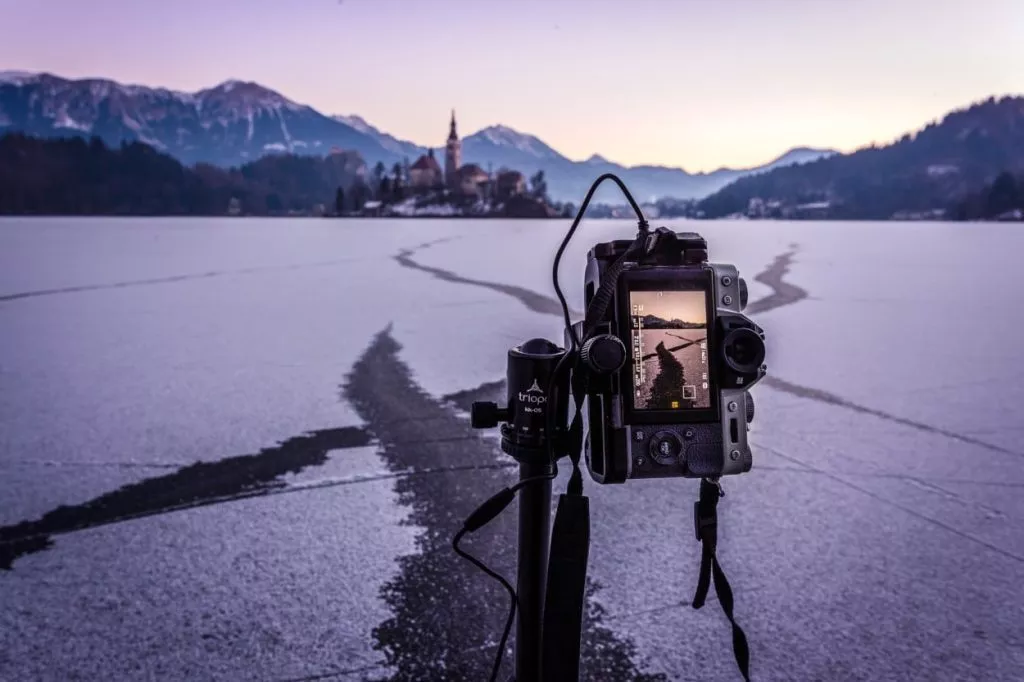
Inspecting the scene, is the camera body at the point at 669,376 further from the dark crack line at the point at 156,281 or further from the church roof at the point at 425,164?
the church roof at the point at 425,164

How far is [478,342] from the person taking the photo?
684cm

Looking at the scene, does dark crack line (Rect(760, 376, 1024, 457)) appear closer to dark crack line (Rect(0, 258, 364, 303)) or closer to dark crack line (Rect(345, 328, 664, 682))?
dark crack line (Rect(345, 328, 664, 682))

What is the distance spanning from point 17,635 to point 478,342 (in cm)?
501

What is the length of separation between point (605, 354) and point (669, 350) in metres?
0.17

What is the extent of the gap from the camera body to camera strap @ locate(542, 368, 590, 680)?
0.23ft

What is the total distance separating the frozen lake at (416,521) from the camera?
2037mm

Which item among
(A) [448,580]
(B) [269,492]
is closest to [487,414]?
(A) [448,580]

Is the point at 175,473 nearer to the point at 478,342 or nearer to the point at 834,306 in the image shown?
the point at 478,342

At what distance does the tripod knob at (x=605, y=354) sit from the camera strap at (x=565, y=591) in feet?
0.31

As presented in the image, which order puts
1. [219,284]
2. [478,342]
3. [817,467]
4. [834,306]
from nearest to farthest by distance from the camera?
[817,467] → [478,342] → [834,306] → [219,284]

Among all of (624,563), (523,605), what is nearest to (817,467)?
(624,563)

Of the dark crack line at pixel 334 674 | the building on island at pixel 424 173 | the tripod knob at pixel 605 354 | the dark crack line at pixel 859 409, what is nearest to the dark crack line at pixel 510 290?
the dark crack line at pixel 859 409

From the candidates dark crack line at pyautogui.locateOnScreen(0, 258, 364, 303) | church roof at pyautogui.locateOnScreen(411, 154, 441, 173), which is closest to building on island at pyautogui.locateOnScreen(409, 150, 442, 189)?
church roof at pyautogui.locateOnScreen(411, 154, 441, 173)

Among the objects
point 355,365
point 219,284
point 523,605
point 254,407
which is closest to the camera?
point 523,605
